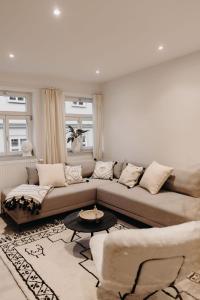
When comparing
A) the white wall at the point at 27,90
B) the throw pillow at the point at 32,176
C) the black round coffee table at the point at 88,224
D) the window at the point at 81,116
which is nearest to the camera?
the black round coffee table at the point at 88,224

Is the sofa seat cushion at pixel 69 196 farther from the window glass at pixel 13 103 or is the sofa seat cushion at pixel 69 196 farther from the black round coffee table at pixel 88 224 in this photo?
the window glass at pixel 13 103

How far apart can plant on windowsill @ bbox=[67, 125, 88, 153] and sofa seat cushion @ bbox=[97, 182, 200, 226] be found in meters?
1.45

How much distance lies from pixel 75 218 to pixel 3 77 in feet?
9.38

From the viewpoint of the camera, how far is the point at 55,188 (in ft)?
12.4

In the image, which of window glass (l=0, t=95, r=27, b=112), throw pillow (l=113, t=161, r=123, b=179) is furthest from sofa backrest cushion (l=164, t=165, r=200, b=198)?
window glass (l=0, t=95, r=27, b=112)

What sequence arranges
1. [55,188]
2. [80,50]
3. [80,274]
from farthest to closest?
1. [55,188]
2. [80,50]
3. [80,274]

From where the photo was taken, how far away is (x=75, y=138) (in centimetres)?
496

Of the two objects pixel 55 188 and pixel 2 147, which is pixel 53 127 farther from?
pixel 55 188

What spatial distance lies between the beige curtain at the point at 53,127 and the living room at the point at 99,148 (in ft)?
0.07

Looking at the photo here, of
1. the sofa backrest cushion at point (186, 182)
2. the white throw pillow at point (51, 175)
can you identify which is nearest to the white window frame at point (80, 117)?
the white throw pillow at point (51, 175)

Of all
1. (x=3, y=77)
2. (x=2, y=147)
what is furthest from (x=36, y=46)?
(x=2, y=147)

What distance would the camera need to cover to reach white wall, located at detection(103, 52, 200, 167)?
349cm

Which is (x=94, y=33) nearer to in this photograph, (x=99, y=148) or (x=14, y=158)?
(x=14, y=158)

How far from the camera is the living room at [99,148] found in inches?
66.9
